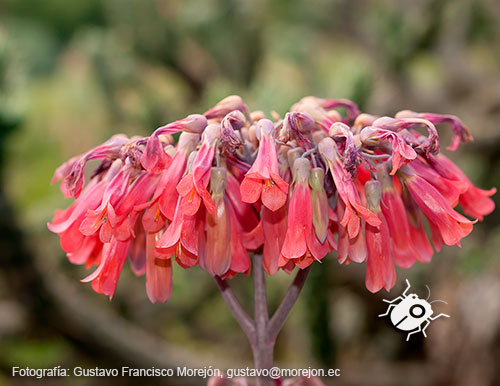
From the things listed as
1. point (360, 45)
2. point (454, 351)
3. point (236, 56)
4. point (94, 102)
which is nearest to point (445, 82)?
point (360, 45)

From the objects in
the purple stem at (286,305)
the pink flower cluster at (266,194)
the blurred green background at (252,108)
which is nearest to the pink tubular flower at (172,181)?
the pink flower cluster at (266,194)

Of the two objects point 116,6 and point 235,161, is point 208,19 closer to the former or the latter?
point 116,6

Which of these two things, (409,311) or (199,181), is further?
(409,311)

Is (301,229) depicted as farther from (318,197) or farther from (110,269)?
(110,269)

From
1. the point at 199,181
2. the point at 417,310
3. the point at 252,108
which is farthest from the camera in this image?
the point at 252,108

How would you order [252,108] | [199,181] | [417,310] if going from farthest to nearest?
[252,108]
[417,310]
[199,181]

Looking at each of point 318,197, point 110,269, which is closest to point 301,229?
point 318,197
